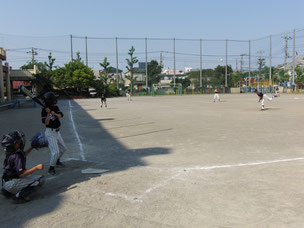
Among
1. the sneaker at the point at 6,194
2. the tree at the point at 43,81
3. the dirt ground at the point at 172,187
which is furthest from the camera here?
the tree at the point at 43,81

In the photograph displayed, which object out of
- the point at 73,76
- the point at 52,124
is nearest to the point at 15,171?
the point at 52,124

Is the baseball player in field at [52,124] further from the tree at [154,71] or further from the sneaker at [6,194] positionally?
the tree at [154,71]

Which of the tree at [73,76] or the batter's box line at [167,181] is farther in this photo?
the tree at [73,76]

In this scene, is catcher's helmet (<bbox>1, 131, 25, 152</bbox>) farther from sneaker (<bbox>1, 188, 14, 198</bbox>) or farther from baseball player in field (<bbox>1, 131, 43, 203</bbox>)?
sneaker (<bbox>1, 188, 14, 198</bbox>)

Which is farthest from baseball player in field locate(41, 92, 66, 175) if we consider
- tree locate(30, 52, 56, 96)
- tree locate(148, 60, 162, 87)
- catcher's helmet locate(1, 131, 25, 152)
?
tree locate(148, 60, 162, 87)

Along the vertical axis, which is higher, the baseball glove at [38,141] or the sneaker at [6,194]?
the baseball glove at [38,141]

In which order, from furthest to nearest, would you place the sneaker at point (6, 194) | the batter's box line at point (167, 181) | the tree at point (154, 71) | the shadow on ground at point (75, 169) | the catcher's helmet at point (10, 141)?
the tree at point (154, 71) < the sneaker at point (6, 194) < the batter's box line at point (167, 181) < the catcher's helmet at point (10, 141) < the shadow on ground at point (75, 169)

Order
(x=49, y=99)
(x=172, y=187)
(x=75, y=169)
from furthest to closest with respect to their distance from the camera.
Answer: (x=75, y=169)
(x=49, y=99)
(x=172, y=187)

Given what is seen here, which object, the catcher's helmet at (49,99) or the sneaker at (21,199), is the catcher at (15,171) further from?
the catcher's helmet at (49,99)

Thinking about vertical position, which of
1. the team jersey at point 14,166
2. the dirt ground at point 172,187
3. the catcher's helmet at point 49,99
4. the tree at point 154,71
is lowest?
the dirt ground at point 172,187

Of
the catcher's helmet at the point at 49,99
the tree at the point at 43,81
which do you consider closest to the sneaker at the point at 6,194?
the catcher's helmet at the point at 49,99

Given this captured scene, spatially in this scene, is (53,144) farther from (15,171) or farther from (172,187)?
(172,187)

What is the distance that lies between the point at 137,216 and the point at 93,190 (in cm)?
125

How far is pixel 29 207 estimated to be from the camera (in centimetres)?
409
